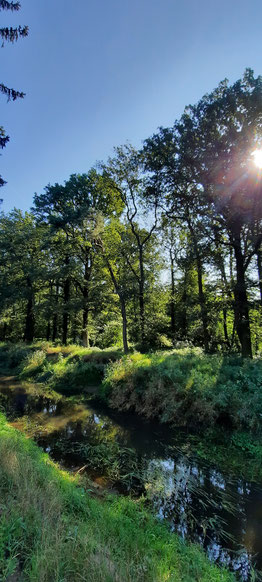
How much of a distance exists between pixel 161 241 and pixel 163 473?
22.4 metres

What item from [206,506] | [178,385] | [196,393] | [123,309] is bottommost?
[206,506]

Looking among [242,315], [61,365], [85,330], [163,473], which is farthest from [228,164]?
[85,330]

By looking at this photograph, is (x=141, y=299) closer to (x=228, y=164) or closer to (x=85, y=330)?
(x=85, y=330)

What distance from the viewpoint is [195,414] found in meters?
9.88

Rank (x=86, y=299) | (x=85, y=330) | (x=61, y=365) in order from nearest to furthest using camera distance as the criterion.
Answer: (x=61, y=365) < (x=85, y=330) < (x=86, y=299)

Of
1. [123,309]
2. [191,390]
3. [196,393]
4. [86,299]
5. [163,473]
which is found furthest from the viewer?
[86,299]

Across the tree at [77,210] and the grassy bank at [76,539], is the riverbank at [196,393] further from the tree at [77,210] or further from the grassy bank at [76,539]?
the tree at [77,210]

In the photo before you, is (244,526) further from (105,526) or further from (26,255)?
(26,255)

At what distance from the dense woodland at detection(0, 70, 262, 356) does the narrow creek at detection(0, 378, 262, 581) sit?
8.46 meters

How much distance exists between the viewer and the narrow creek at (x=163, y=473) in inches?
184

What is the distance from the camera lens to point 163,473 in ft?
22.2

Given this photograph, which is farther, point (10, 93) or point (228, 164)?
point (228, 164)

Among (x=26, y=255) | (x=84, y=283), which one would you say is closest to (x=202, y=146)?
(x=84, y=283)

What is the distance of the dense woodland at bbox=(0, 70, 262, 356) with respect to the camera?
47.2ft
